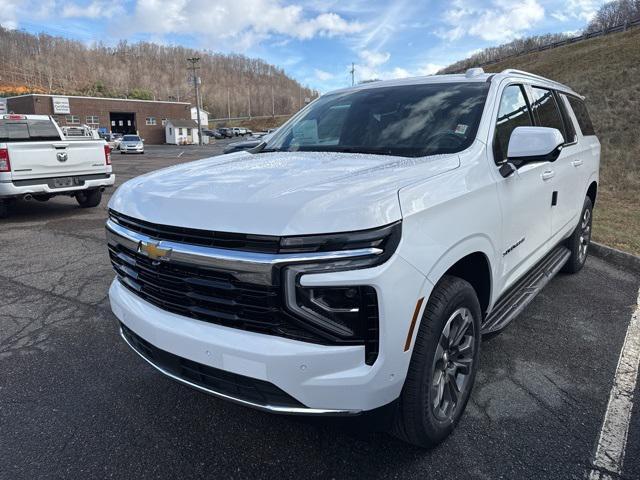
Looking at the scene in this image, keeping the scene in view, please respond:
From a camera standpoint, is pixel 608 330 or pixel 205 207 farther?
pixel 608 330

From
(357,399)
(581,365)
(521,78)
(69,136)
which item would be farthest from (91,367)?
(69,136)

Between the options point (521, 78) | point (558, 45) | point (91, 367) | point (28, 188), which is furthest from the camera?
point (558, 45)

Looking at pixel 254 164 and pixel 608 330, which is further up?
pixel 254 164

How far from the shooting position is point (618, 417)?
2748 millimetres

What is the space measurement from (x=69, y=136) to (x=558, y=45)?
5522 centimetres

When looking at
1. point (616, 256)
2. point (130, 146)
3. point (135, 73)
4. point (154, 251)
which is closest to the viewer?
point (154, 251)

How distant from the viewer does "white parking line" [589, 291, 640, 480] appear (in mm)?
2348

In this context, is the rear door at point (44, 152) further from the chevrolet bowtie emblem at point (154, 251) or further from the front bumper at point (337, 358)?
the front bumper at point (337, 358)

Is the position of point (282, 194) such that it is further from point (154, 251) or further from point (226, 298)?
point (154, 251)

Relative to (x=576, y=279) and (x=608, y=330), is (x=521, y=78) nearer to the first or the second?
(x=608, y=330)

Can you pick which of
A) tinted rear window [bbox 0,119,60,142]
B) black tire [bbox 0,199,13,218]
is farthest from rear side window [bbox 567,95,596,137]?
tinted rear window [bbox 0,119,60,142]

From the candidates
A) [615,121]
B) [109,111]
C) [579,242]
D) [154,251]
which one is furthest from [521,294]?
[109,111]

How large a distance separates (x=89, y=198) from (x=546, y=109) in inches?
345

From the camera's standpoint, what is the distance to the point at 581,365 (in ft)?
11.0
